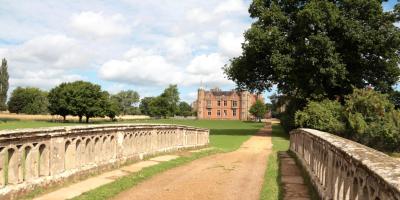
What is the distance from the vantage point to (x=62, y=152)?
30.4 feet

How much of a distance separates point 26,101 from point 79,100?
63530mm

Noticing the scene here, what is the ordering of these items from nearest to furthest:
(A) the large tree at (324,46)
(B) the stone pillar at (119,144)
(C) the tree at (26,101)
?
(B) the stone pillar at (119,144) → (A) the large tree at (324,46) → (C) the tree at (26,101)

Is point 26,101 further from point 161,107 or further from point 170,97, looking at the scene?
point 170,97

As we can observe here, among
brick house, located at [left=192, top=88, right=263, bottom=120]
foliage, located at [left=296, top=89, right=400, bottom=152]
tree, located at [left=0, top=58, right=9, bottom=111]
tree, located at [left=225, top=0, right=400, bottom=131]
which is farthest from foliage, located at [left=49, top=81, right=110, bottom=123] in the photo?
brick house, located at [left=192, top=88, right=263, bottom=120]

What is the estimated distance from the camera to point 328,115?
110ft

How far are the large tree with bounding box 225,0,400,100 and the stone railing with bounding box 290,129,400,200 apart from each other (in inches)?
1045

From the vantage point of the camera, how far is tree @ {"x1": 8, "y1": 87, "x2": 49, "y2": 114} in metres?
130

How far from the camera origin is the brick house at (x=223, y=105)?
14000cm

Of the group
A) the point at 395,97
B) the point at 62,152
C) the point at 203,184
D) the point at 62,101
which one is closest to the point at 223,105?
the point at 62,101

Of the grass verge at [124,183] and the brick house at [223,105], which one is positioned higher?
the brick house at [223,105]

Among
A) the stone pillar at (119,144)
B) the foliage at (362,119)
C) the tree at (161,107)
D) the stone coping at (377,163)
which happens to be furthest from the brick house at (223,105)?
the stone coping at (377,163)

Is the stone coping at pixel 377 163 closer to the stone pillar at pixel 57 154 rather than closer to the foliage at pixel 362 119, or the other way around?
the stone pillar at pixel 57 154

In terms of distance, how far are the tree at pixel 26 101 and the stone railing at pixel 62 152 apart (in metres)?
124

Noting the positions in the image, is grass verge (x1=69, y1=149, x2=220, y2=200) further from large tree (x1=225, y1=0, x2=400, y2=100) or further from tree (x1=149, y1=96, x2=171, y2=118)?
tree (x1=149, y1=96, x2=171, y2=118)
